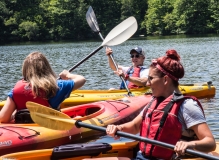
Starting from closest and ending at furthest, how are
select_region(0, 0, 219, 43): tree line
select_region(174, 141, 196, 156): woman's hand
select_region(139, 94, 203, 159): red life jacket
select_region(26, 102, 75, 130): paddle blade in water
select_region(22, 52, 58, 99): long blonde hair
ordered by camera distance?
select_region(174, 141, 196, 156): woman's hand → select_region(139, 94, 203, 159): red life jacket → select_region(26, 102, 75, 130): paddle blade in water → select_region(22, 52, 58, 99): long blonde hair → select_region(0, 0, 219, 43): tree line

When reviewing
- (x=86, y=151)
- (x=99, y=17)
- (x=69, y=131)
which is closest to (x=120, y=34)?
(x=69, y=131)

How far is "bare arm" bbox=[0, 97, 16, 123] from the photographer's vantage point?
4992 millimetres

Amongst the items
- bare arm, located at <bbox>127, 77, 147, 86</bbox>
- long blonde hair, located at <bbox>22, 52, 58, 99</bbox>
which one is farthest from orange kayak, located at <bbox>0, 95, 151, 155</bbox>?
bare arm, located at <bbox>127, 77, 147, 86</bbox>

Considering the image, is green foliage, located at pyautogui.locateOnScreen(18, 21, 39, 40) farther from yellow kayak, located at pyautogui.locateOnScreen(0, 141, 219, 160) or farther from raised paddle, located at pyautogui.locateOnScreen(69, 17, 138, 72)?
yellow kayak, located at pyautogui.locateOnScreen(0, 141, 219, 160)

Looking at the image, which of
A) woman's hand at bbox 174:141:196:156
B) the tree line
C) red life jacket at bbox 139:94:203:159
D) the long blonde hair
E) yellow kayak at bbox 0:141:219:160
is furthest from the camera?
the tree line

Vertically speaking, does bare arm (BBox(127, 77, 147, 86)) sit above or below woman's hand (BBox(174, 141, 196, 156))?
below

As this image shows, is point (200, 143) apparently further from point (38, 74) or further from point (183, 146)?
point (38, 74)

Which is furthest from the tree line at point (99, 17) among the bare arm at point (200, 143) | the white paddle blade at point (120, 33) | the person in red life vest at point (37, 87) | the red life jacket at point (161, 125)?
the bare arm at point (200, 143)

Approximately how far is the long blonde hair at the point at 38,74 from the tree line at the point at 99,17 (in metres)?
52.0

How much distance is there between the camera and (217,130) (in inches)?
279

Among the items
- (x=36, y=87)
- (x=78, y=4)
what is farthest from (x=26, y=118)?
(x=78, y=4)

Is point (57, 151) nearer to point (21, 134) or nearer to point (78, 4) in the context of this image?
point (21, 134)

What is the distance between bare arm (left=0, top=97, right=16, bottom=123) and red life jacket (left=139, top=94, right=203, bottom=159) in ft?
6.38

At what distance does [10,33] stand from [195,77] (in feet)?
154
